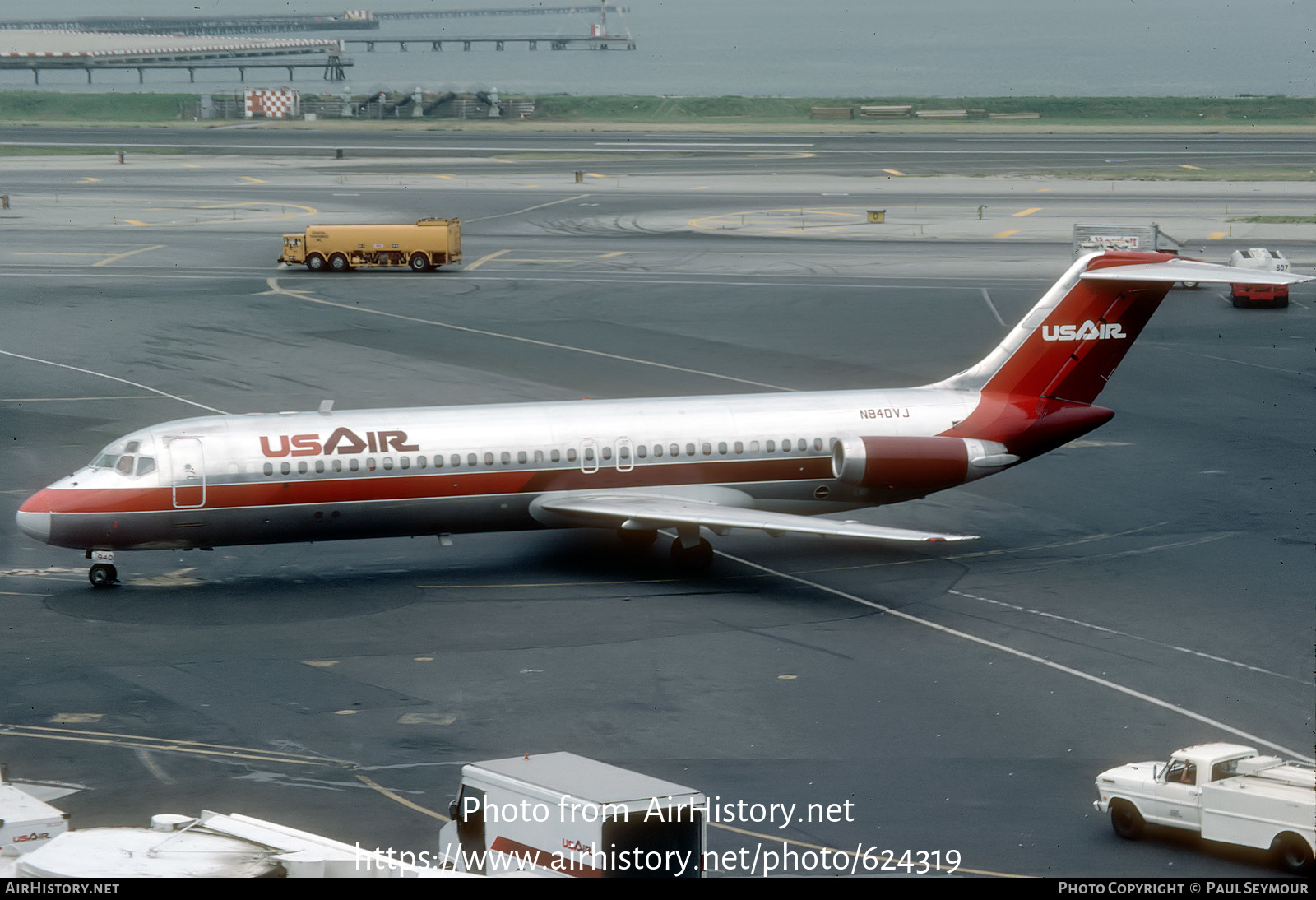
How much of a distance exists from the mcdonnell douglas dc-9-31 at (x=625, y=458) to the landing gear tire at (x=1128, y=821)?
9.95 metres

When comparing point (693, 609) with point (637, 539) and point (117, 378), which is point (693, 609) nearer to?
point (637, 539)

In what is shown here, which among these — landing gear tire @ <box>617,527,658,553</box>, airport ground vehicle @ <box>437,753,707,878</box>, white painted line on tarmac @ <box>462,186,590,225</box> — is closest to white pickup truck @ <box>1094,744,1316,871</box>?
airport ground vehicle @ <box>437,753,707,878</box>

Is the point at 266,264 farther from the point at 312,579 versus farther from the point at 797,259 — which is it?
the point at 312,579

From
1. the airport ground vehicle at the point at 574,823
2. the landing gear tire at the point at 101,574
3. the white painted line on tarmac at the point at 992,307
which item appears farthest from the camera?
the white painted line on tarmac at the point at 992,307

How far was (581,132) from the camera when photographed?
533 feet

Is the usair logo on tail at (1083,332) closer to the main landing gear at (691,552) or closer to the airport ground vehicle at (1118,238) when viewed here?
the main landing gear at (691,552)

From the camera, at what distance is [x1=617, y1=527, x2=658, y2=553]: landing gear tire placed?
3466 cm

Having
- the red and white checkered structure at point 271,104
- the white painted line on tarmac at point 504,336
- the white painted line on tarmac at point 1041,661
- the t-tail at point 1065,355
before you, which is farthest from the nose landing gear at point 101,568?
the red and white checkered structure at point 271,104

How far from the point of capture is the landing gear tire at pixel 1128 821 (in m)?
19.9

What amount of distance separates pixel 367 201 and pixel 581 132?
6613cm

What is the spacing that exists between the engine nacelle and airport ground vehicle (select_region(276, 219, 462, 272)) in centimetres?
4468

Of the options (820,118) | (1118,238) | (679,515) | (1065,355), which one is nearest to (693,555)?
(679,515)

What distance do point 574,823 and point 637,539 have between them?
63.4ft

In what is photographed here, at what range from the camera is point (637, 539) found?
3494cm
